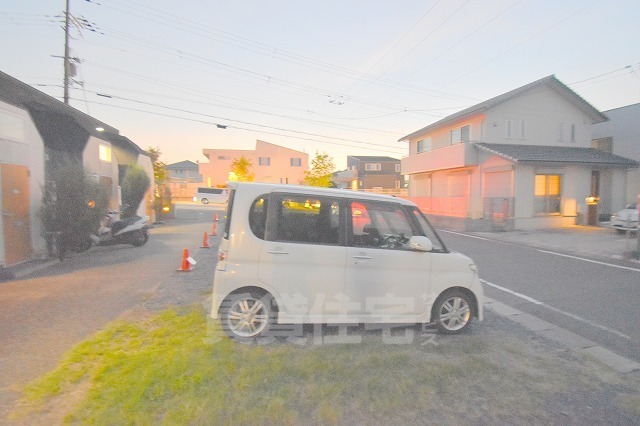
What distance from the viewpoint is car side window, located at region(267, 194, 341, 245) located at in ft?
13.5

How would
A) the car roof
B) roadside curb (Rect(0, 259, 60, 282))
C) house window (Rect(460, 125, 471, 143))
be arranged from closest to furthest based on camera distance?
the car roof < roadside curb (Rect(0, 259, 60, 282)) < house window (Rect(460, 125, 471, 143))

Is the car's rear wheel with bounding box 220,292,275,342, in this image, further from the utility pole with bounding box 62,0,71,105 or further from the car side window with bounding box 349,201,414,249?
the utility pole with bounding box 62,0,71,105

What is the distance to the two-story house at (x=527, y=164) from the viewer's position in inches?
696

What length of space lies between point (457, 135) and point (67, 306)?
21.4 meters

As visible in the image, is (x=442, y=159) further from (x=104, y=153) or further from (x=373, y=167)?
(x=373, y=167)

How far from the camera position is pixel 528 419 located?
285 centimetres

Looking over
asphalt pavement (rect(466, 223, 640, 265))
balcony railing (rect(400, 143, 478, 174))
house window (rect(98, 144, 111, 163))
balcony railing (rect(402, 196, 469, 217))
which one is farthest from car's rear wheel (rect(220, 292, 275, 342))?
balcony railing (rect(400, 143, 478, 174))

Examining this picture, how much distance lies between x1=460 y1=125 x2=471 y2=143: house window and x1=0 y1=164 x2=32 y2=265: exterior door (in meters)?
19.6

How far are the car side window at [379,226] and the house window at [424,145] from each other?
73.8 feet

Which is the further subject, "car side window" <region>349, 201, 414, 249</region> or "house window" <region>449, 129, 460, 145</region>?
"house window" <region>449, 129, 460, 145</region>

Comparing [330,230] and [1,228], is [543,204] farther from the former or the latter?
[1,228]

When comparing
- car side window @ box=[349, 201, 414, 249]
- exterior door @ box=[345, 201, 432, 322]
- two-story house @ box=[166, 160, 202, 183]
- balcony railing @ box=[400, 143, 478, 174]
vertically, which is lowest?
exterior door @ box=[345, 201, 432, 322]

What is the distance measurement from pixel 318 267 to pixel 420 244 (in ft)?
3.90

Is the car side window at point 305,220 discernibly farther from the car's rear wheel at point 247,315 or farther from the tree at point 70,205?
the tree at point 70,205
